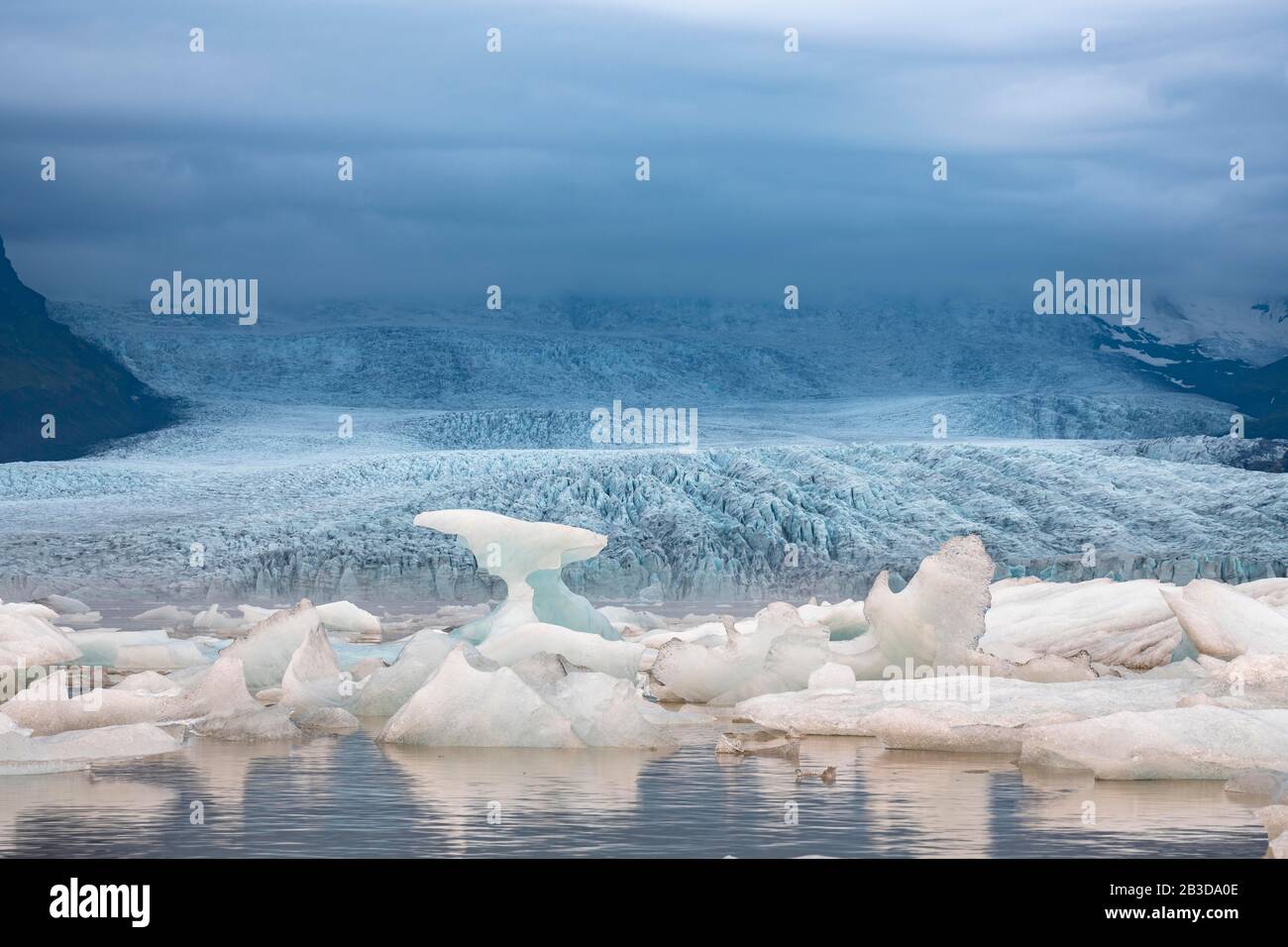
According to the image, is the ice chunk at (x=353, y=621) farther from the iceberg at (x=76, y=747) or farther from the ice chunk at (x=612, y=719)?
the ice chunk at (x=612, y=719)

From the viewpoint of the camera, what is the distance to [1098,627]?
1336 cm

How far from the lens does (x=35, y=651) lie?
1420cm

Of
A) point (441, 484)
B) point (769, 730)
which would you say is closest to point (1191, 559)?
point (441, 484)

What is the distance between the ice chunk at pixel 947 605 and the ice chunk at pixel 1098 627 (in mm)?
1024

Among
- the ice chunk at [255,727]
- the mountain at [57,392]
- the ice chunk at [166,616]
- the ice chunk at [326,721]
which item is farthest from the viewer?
the mountain at [57,392]

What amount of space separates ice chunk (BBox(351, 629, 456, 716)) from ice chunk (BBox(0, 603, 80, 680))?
10.8 feet

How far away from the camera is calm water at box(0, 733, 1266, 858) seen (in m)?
6.99

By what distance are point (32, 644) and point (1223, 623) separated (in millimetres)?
9109

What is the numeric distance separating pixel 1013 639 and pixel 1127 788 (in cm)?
500

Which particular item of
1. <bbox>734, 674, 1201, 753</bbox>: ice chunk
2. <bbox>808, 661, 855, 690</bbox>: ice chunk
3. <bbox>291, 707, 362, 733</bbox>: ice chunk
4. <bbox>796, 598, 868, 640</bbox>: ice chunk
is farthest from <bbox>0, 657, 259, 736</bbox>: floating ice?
<bbox>796, 598, 868, 640</bbox>: ice chunk

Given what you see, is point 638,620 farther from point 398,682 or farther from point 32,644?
point 398,682

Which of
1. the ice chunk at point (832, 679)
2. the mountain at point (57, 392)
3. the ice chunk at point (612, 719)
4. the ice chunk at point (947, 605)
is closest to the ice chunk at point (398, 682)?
the ice chunk at point (612, 719)

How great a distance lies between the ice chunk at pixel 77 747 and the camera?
9.05m

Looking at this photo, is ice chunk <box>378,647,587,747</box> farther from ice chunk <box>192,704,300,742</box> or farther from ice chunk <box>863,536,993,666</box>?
ice chunk <box>863,536,993,666</box>
